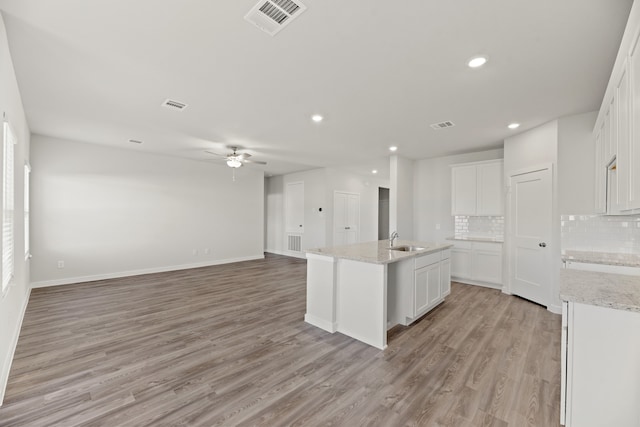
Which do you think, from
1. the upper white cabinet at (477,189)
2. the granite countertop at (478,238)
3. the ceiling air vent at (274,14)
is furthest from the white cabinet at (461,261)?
the ceiling air vent at (274,14)

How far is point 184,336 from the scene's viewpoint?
3.08m

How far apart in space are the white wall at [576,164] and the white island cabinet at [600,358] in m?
2.62

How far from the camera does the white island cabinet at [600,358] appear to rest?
143cm

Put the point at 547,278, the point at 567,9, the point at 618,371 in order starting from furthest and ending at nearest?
the point at 547,278 < the point at 567,9 < the point at 618,371

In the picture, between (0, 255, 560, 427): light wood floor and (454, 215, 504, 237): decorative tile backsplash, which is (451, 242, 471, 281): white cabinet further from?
(0, 255, 560, 427): light wood floor

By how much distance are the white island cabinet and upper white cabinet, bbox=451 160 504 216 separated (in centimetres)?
385

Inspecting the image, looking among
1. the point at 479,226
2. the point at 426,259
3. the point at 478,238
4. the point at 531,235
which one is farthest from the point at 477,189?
the point at 426,259

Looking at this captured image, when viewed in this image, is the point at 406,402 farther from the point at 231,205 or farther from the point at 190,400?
the point at 231,205

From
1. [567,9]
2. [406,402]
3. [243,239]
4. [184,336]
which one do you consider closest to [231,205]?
[243,239]

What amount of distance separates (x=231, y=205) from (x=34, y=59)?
5305 mm

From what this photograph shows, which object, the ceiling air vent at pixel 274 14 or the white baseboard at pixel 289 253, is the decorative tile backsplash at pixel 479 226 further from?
the ceiling air vent at pixel 274 14

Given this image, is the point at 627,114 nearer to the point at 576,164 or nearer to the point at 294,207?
the point at 576,164

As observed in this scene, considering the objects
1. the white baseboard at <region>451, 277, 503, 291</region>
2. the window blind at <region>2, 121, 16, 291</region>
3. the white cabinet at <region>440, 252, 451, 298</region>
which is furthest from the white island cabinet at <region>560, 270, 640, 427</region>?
the window blind at <region>2, 121, 16, 291</region>

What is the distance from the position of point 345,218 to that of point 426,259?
16.3ft
